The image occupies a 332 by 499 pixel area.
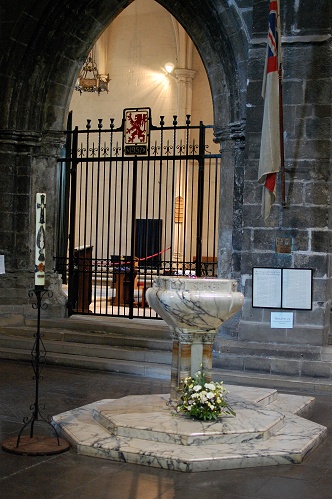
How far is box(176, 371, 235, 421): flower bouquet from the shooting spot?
5230 millimetres

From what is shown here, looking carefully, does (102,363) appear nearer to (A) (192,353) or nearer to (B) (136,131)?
(A) (192,353)

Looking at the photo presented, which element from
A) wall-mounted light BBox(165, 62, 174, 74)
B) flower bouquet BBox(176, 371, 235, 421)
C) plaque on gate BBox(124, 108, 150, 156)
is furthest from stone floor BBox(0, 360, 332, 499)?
wall-mounted light BBox(165, 62, 174, 74)

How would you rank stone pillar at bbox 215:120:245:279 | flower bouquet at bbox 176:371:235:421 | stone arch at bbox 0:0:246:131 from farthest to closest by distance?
stone arch at bbox 0:0:246:131 → stone pillar at bbox 215:120:245:279 → flower bouquet at bbox 176:371:235:421

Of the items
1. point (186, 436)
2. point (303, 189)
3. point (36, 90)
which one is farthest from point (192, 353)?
point (36, 90)

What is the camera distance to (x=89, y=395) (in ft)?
22.5

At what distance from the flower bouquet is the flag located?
8.60 ft

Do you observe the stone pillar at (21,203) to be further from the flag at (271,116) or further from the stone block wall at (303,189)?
the flag at (271,116)

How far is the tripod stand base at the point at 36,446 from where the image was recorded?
4910mm

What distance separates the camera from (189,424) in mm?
5199

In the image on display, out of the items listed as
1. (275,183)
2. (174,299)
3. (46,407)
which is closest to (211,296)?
(174,299)

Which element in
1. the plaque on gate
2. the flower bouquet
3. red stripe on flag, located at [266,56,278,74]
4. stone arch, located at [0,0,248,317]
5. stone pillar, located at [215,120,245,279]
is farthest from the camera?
the plaque on gate

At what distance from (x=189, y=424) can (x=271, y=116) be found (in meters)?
3.43

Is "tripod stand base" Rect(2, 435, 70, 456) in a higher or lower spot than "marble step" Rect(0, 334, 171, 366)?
lower

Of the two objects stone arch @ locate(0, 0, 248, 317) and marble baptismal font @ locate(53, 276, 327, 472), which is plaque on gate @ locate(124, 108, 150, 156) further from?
marble baptismal font @ locate(53, 276, 327, 472)
